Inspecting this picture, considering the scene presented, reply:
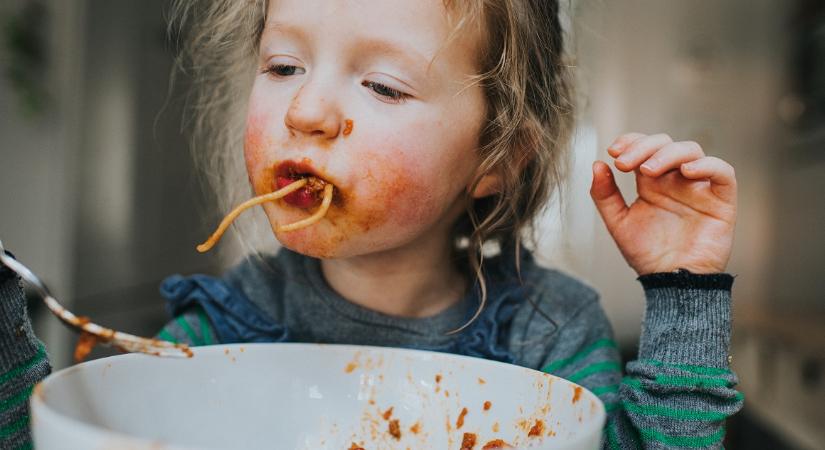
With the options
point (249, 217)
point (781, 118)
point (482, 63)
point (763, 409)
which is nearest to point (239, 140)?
point (249, 217)

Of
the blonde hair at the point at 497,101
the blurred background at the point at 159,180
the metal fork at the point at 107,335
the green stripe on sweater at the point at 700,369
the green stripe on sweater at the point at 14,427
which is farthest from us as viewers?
the blurred background at the point at 159,180

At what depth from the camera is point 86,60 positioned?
223 cm

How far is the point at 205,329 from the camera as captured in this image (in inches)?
34.3

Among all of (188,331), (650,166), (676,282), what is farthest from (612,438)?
(188,331)

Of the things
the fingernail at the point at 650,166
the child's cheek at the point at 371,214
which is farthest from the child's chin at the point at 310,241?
the fingernail at the point at 650,166

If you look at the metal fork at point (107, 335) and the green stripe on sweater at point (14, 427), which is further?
the green stripe on sweater at point (14, 427)

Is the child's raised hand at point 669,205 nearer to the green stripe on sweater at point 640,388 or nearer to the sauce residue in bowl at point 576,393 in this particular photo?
the green stripe on sweater at point 640,388

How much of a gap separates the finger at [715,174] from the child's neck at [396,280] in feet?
1.09

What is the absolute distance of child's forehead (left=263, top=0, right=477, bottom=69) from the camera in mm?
677

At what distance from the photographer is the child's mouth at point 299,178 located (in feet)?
2.21

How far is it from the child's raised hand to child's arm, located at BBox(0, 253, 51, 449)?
56 cm

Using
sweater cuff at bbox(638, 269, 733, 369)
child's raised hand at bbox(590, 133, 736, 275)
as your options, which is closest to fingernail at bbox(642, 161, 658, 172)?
child's raised hand at bbox(590, 133, 736, 275)

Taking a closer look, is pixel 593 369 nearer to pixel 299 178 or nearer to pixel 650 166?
pixel 650 166

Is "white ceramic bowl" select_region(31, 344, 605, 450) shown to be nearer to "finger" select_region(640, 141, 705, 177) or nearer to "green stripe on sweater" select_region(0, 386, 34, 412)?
"green stripe on sweater" select_region(0, 386, 34, 412)
